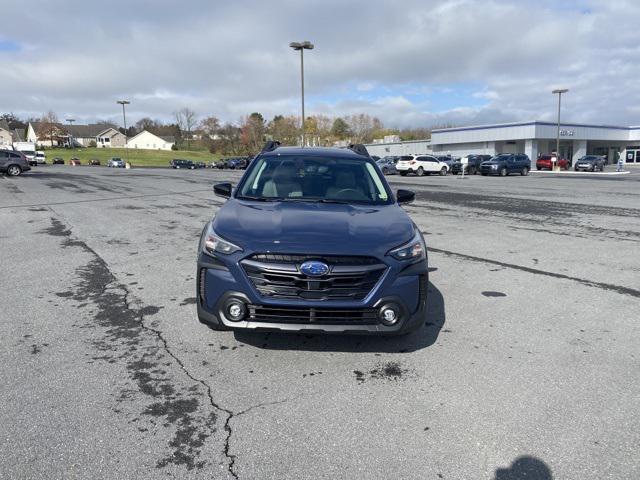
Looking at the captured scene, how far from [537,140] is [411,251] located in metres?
65.1

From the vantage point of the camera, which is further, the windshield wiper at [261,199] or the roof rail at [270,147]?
the roof rail at [270,147]

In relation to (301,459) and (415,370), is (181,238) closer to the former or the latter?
(415,370)

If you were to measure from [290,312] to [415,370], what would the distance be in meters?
1.06

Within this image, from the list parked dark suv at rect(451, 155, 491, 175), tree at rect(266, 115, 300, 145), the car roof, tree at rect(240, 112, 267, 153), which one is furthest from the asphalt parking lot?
tree at rect(240, 112, 267, 153)

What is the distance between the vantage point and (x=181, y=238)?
9094mm

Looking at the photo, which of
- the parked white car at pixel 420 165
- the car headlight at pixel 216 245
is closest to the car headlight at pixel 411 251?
the car headlight at pixel 216 245

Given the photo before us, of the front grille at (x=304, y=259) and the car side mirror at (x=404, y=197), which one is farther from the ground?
the car side mirror at (x=404, y=197)

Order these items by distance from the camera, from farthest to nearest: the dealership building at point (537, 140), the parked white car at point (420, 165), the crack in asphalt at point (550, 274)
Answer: the dealership building at point (537, 140)
the parked white car at point (420, 165)
the crack in asphalt at point (550, 274)

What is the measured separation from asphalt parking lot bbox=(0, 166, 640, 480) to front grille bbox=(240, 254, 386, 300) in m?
0.61

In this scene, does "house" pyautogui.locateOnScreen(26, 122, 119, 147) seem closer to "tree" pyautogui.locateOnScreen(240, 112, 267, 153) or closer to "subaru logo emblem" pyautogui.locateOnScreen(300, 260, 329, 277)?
"tree" pyautogui.locateOnScreen(240, 112, 267, 153)

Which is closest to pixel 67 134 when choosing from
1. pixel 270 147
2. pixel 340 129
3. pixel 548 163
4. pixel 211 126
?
pixel 211 126

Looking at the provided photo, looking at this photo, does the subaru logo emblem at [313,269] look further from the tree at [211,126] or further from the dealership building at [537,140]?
the tree at [211,126]

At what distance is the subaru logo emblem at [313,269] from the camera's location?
3.46 metres

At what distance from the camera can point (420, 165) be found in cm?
3950
